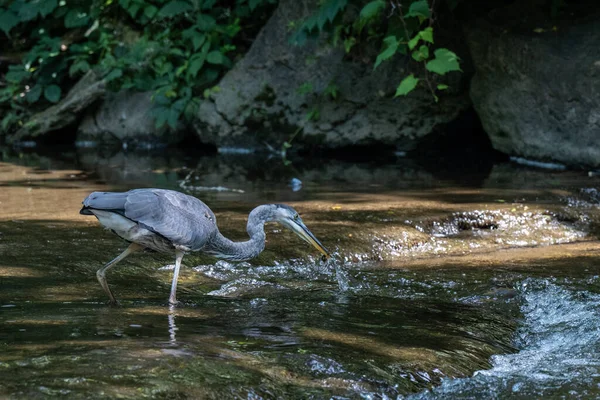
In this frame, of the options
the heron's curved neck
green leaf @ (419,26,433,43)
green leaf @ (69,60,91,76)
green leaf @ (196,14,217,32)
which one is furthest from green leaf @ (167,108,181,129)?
the heron's curved neck

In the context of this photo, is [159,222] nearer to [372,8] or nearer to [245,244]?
[245,244]

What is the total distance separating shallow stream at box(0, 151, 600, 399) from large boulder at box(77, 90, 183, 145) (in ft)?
14.0

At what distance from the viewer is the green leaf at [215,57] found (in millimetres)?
13008

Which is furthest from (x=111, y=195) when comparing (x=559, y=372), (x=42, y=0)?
(x=42, y=0)

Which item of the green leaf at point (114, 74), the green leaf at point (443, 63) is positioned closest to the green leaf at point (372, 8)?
the green leaf at point (443, 63)

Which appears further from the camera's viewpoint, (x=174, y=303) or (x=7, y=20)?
(x=7, y=20)

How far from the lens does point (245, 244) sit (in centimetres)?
532

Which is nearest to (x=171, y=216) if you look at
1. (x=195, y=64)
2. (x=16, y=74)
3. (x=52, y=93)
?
(x=195, y=64)

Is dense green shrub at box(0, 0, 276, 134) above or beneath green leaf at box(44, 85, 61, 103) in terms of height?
above

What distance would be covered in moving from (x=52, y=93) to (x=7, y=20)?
5.82ft

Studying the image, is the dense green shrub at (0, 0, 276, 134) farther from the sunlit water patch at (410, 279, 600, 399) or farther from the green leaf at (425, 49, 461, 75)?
the sunlit water patch at (410, 279, 600, 399)

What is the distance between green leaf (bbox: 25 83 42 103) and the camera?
14650 mm

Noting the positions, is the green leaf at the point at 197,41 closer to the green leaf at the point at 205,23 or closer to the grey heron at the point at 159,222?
the green leaf at the point at 205,23

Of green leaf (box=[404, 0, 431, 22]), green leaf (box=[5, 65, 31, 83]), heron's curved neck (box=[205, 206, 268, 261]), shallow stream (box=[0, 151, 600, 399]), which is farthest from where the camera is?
green leaf (box=[5, 65, 31, 83])
